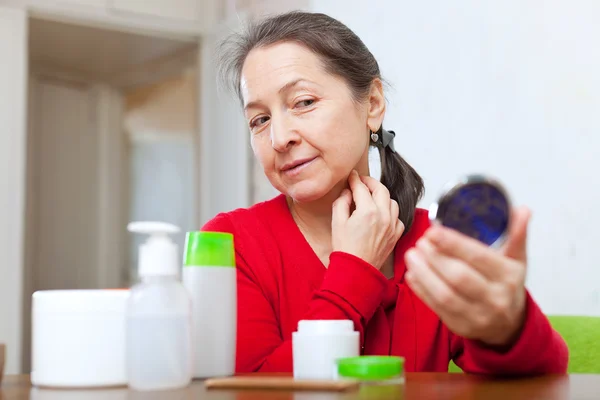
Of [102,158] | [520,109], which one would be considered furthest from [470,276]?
[102,158]

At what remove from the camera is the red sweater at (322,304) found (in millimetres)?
1032

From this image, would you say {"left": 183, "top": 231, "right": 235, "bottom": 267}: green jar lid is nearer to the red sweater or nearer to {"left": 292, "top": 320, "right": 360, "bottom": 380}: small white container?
{"left": 292, "top": 320, "right": 360, "bottom": 380}: small white container

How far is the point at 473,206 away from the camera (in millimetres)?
688

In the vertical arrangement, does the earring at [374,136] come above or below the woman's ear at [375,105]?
below

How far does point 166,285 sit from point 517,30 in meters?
2.11

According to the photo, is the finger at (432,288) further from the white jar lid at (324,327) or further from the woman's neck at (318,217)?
the woman's neck at (318,217)

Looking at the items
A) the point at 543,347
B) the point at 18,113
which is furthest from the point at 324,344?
the point at 18,113

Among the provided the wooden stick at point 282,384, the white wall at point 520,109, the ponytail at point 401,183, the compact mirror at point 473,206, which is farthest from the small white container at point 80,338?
the white wall at point 520,109

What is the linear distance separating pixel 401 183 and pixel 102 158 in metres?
3.67

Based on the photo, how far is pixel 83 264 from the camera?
4797 millimetres

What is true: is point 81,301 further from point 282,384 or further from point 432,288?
point 432,288

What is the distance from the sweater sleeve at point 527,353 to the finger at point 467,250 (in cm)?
12

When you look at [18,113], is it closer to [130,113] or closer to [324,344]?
[130,113]

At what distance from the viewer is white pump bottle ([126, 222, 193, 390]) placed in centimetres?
74
